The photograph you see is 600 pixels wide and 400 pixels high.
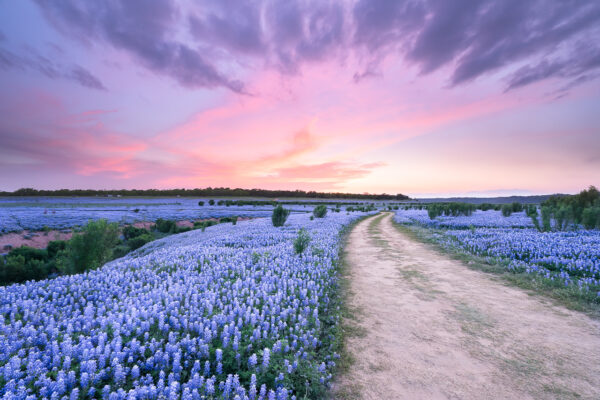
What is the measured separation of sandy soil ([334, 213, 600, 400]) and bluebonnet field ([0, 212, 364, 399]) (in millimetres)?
901

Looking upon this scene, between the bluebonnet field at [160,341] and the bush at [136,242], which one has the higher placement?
the bluebonnet field at [160,341]

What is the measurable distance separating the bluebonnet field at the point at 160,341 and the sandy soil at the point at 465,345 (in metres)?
0.90

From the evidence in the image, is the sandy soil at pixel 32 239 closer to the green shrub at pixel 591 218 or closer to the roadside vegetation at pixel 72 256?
the roadside vegetation at pixel 72 256

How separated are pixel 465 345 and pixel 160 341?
5590 millimetres

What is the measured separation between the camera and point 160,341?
4211 millimetres

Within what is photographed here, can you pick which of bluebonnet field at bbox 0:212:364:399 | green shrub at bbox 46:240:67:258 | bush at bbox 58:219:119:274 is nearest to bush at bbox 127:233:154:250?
green shrub at bbox 46:240:67:258

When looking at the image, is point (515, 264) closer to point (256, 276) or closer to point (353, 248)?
point (353, 248)

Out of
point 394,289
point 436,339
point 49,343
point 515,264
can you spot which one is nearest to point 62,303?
point 49,343

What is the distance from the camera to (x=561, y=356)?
4.93 m

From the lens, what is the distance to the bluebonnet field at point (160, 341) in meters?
3.37

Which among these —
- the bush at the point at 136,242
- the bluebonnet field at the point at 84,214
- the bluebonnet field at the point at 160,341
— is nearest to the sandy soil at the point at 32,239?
the bluebonnet field at the point at 84,214

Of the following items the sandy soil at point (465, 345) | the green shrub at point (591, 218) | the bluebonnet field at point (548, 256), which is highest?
the green shrub at point (591, 218)

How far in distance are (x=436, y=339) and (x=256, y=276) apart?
5053mm

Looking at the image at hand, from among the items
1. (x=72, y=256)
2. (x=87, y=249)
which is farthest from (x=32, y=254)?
(x=87, y=249)
